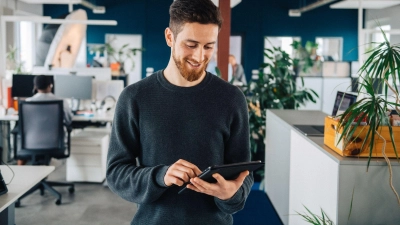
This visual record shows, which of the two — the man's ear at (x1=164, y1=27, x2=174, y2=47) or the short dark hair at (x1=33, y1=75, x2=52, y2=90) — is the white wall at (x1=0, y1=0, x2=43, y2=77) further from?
the man's ear at (x1=164, y1=27, x2=174, y2=47)

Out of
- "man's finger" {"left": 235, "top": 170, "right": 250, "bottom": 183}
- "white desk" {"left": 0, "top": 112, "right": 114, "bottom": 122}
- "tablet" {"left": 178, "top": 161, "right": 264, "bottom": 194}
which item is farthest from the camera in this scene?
"white desk" {"left": 0, "top": 112, "right": 114, "bottom": 122}

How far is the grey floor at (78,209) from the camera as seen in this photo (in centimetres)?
441

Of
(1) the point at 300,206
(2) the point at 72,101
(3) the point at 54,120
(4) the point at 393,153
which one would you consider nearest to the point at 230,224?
(4) the point at 393,153

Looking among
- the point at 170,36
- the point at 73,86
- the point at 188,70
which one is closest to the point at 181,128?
the point at 188,70

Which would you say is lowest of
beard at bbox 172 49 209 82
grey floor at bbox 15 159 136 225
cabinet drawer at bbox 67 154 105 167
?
grey floor at bbox 15 159 136 225

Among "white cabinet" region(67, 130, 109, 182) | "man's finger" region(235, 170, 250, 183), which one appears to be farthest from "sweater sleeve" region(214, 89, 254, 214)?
"white cabinet" region(67, 130, 109, 182)

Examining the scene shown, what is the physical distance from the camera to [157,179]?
1.37 metres

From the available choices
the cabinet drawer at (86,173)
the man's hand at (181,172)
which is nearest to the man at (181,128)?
the man's hand at (181,172)

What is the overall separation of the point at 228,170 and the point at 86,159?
14.9 feet

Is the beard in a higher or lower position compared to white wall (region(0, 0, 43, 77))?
lower

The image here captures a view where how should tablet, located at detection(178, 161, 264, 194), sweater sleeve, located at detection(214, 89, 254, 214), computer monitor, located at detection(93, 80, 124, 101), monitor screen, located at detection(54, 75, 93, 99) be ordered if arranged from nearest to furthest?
1. tablet, located at detection(178, 161, 264, 194)
2. sweater sleeve, located at detection(214, 89, 254, 214)
3. monitor screen, located at detection(54, 75, 93, 99)
4. computer monitor, located at detection(93, 80, 124, 101)

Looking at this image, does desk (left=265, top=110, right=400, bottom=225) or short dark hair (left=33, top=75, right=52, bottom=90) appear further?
short dark hair (left=33, top=75, right=52, bottom=90)

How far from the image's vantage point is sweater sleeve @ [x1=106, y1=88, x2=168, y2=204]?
4.72ft

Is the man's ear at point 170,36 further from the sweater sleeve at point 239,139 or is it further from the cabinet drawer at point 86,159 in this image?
the cabinet drawer at point 86,159
